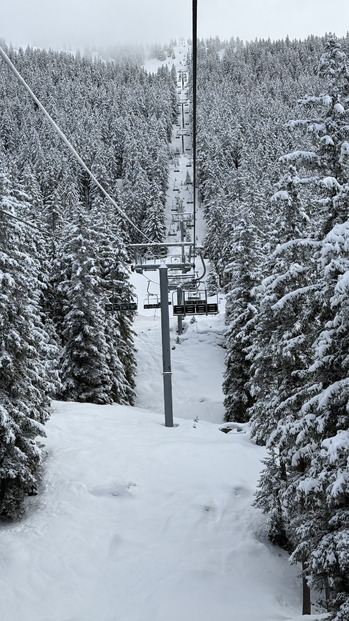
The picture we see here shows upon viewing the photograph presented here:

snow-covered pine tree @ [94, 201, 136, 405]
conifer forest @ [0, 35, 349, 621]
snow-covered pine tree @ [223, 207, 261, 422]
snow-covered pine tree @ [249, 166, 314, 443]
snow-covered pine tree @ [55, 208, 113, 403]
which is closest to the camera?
conifer forest @ [0, 35, 349, 621]

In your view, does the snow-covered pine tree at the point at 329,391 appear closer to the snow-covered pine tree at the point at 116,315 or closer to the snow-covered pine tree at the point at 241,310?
the snow-covered pine tree at the point at 241,310

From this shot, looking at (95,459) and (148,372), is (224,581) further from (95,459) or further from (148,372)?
(148,372)

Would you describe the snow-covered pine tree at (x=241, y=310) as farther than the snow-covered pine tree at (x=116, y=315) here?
No

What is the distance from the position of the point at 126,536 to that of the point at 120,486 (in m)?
2.37

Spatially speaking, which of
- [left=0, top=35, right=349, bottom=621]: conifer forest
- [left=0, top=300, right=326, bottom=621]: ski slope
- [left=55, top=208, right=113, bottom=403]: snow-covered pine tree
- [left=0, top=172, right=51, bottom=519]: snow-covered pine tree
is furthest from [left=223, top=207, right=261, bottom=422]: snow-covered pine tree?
[left=0, top=172, right=51, bottom=519]: snow-covered pine tree

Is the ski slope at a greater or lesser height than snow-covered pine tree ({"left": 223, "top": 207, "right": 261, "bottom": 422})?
lesser

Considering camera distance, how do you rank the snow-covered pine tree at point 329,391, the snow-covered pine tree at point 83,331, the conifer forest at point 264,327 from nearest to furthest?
1. the snow-covered pine tree at point 329,391
2. the conifer forest at point 264,327
3. the snow-covered pine tree at point 83,331

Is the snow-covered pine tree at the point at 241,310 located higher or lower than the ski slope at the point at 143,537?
higher

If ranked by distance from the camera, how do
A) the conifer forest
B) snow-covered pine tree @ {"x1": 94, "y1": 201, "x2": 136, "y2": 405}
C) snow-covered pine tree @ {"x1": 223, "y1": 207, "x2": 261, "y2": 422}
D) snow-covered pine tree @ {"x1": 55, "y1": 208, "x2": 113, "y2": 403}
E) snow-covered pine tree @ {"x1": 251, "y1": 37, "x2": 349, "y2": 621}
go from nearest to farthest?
snow-covered pine tree @ {"x1": 251, "y1": 37, "x2": 349, "y2": 621} < the conifer forest < snow-covered pine tree @ {"x1": 55, "y1": 208, "x2": 113, "y2": 403} < snow-covered pine tree @ {"x1": 223, "y1": 207, "x2": 261, "y2": 422} < snow-covered pine tree @ {"x1": 94, "y1": 201, "x2": 136, "y2": 405}

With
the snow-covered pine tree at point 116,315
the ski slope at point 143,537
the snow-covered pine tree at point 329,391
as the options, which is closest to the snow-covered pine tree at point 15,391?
the ski slope at point 143,537

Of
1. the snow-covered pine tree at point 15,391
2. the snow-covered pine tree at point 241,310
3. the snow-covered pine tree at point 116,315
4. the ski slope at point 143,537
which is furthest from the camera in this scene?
the snow-covered pine tree at point 116,315

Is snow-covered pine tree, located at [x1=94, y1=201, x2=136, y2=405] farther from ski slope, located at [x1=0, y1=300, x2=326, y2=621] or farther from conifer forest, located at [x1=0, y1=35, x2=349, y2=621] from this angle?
ski slope, located at [x1=0, y1=300, x2=326, y2=621]

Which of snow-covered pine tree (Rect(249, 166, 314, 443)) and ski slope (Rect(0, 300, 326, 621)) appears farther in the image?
snow-covered pine tree (Rect(249, 166, 314, 443))

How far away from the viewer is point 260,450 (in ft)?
65.8
